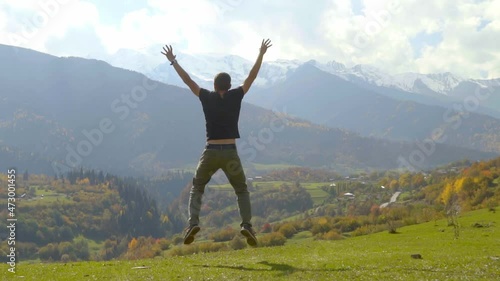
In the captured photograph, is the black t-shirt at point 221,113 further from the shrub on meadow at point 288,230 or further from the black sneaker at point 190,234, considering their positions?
the shrub on meadow at point 288,230

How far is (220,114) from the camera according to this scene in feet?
37.1

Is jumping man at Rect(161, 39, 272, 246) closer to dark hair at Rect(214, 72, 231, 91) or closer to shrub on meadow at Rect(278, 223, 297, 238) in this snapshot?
dark hair at Rect(214, 72, 231, 91)

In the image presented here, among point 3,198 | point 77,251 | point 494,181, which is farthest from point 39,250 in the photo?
point 494,181

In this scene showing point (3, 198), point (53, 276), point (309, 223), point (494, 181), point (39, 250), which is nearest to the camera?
point (53, 276)

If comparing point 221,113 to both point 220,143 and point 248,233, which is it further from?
point 248,233

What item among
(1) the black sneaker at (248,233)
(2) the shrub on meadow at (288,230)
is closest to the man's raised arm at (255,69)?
(1) the black sneaker at (248,233)

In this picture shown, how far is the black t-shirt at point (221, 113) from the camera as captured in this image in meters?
11.3

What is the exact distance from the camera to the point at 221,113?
11320 mm

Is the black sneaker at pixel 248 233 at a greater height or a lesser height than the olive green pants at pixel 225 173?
lesser

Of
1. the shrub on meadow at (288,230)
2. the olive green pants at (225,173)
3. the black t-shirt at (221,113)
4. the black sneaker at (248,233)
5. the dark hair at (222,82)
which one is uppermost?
the dark hair at (222,82)

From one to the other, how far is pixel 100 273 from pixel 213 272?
3.99m

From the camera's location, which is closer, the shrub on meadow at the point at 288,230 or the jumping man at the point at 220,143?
the jumping man at the point at 220,143

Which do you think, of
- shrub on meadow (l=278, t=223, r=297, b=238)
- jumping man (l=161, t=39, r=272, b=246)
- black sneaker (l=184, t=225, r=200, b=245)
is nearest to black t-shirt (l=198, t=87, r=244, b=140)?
jumping man (l=161, t=39, r=272, b=246)

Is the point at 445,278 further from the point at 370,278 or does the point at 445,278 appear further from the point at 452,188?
the point at 452,188
